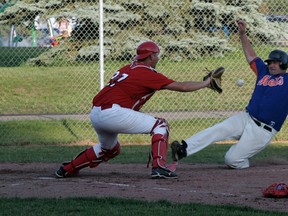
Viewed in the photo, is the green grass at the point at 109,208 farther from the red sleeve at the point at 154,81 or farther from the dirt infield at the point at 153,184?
the red sleeve at the point at 154,81

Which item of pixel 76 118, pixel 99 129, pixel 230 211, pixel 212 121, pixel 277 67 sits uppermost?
pixel 277 67

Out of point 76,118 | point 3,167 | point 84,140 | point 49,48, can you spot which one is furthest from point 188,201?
point 49,48

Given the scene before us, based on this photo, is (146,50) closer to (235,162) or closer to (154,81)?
(154,81)

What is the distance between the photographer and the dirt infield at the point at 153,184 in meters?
7.66

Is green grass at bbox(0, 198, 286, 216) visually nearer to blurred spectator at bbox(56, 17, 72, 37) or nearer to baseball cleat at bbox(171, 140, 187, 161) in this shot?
baseball cleat at bbox(171, 140, 187, 161)

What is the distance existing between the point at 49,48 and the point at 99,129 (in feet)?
30.2

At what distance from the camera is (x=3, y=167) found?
34.5 ft

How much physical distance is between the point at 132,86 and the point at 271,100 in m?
1.94

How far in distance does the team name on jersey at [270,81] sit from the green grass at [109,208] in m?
3.06

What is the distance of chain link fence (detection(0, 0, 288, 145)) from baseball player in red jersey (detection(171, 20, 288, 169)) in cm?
541

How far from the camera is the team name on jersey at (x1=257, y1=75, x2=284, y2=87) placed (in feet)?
32.0

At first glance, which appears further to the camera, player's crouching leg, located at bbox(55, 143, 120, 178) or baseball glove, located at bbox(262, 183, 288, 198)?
player's crouching leg, located at bbox(55, 143, 120, 178)

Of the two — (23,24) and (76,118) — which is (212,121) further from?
(23,24)

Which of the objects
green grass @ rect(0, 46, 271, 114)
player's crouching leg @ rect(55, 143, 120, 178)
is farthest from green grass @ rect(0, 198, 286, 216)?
green grass @ rect(0, 46, 271, 114)
